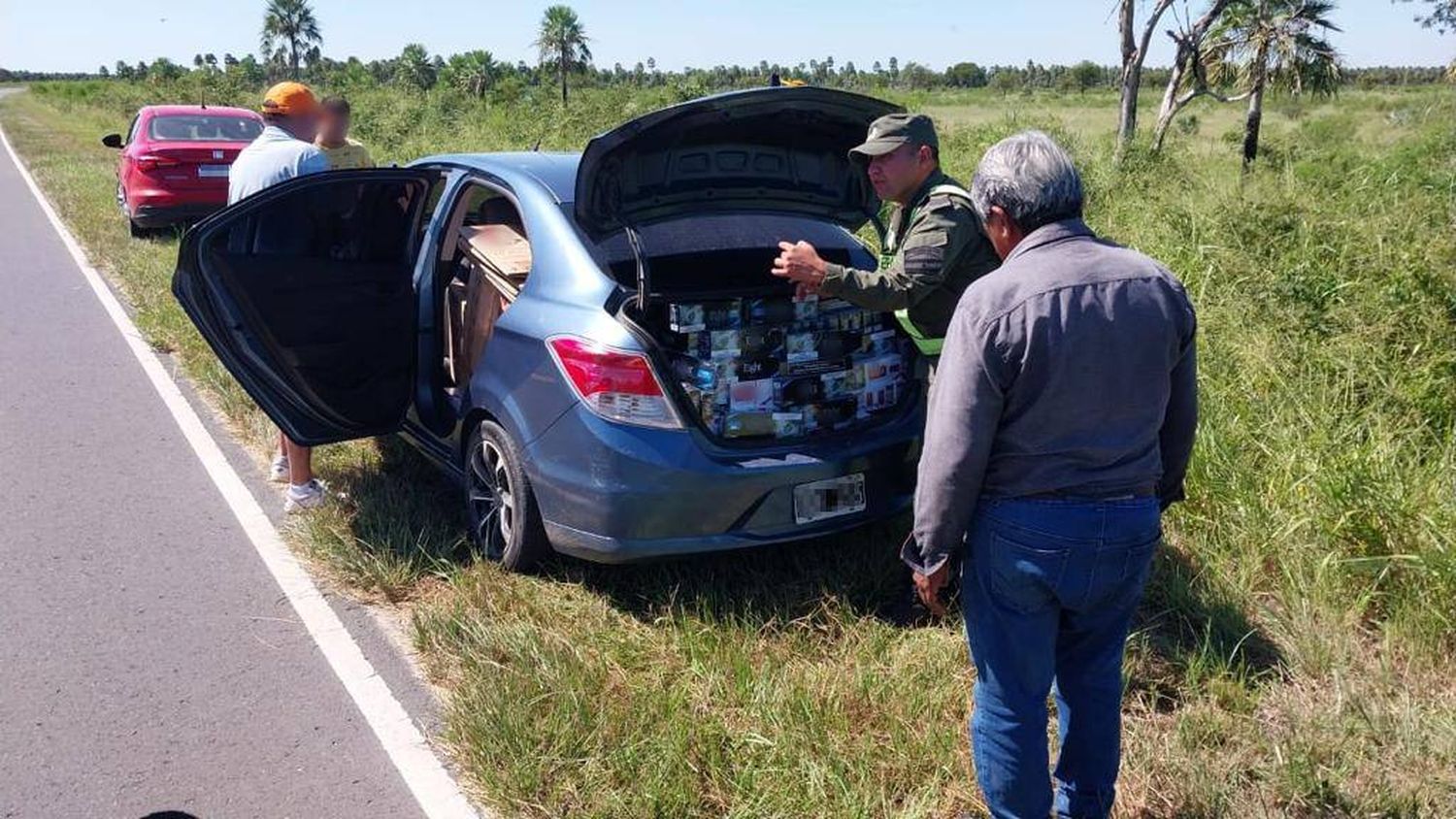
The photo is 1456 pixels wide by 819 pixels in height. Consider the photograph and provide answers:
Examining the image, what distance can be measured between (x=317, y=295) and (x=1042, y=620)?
3454 mm

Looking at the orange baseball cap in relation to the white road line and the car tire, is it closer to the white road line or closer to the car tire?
the white road line

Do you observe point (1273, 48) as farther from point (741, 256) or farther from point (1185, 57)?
point (741, 256)

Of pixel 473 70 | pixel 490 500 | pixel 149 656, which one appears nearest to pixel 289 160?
pixel 490 500

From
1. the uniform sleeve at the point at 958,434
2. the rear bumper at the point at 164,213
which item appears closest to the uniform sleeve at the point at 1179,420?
the uniform sleeve at the point at 958,434

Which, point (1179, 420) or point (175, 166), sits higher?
point (1179, 420)

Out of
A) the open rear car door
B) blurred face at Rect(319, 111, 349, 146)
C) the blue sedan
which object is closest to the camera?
the blue sedan

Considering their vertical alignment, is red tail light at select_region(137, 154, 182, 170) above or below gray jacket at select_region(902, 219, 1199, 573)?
below

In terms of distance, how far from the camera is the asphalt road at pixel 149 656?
303cm

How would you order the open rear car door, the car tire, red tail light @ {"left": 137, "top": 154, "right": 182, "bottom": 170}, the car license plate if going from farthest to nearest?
1. red tail light @ {"left": 137, "top": 154, "right": 182, "bottom": 170}
2. the open rear car door
3. the car tire
4. the car license plate

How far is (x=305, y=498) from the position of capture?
4.97 metres

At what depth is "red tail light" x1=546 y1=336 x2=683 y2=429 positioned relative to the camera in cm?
363

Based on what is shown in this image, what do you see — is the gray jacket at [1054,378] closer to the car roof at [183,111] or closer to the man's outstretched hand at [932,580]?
→ the man's outstretched hand at [932,580]

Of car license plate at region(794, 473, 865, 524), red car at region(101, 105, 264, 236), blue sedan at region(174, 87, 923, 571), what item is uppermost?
blue sedan at region(174, 87, 923, 571)

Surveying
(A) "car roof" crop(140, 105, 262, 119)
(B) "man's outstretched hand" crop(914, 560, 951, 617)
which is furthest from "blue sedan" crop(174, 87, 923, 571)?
(A) "car roof" crop(140, 105, 262, 119)
